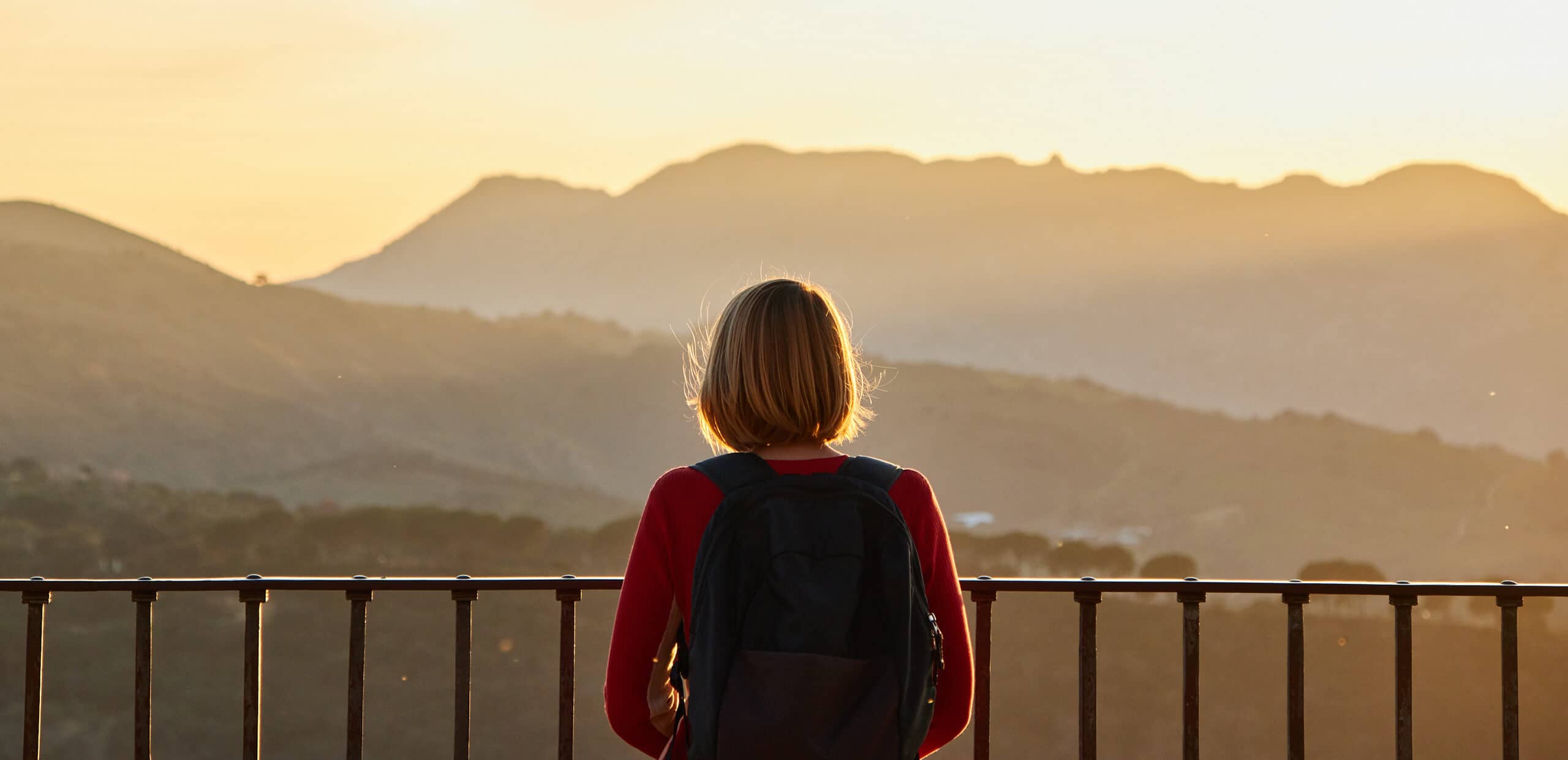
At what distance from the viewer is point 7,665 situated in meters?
64.2

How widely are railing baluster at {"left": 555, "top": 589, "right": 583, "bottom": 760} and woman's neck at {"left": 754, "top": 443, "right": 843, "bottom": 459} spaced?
164 cm

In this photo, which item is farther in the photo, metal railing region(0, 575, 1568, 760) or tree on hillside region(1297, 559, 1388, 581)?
tree on hillside region(1297, 559, 1388, 581)

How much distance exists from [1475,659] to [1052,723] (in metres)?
23.0

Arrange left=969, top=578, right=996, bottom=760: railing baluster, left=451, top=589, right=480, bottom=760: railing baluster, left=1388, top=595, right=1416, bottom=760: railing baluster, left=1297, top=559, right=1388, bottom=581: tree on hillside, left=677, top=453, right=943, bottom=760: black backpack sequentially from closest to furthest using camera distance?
left=677, top=453, right=943, bottom=760: black backpack → left=969, top=578, right=996, bottom=760: railing baluster → left=451, top=589, right=480, bottom=760: railing baluster → left=1388, top=595, right=1416, bottom=760: railing baluster → left=1297, top=559, right=1388, bottom=581: tree on hillside

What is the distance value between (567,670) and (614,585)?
11.0 inches

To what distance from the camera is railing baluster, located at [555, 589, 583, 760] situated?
3354 mm

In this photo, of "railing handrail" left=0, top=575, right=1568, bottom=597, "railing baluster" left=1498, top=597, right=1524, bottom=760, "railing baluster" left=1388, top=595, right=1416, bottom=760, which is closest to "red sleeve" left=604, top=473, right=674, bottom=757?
"railing handrail" left=0, top=575, right=1568, bottom=597

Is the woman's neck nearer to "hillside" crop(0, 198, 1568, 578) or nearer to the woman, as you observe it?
the woman

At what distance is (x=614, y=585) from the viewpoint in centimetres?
334

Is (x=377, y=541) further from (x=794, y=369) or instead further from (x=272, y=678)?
(x=794, y=369)

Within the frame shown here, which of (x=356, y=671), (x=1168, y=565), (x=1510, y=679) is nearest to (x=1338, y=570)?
(x=1168, y=565)

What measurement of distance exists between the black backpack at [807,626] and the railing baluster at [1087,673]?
180 cm

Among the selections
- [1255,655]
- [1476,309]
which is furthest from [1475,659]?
[1476,309]

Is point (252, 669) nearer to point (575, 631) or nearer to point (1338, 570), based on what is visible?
point (575, 631)
